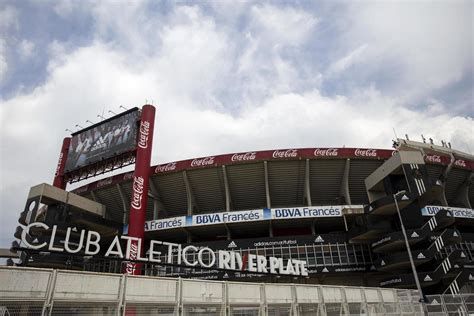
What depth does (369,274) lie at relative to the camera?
3697cm

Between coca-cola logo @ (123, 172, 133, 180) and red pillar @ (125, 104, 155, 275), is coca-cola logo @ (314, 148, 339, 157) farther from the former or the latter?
coca-cola logo @ (123, 172, 133, 180)

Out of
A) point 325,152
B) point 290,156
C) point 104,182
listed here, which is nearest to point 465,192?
point 325,152

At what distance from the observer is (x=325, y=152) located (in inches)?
1499

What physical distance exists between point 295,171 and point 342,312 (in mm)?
26876

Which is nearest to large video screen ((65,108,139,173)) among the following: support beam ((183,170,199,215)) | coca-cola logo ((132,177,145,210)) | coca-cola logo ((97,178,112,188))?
coca-cola logo ((97,178,112,188))

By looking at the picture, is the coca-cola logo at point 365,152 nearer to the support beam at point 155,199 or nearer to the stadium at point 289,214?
the stadium at point 289,214

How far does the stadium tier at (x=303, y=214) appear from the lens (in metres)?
31.7

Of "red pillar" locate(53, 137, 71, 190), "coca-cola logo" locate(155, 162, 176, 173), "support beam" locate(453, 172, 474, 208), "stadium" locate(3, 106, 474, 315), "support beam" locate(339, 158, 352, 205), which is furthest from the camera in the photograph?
"red pillar" locate(53, 137, 71, 190)

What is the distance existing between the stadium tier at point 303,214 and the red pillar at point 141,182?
4.12 feet

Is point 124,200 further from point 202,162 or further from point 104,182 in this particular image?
point 202,162

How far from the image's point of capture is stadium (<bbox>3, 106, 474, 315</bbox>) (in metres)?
31.7

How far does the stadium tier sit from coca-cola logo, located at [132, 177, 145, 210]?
0.59m

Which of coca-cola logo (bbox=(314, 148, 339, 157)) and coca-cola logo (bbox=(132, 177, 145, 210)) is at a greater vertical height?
coca-cola logo (bbox=(314, 148, 339, 157))

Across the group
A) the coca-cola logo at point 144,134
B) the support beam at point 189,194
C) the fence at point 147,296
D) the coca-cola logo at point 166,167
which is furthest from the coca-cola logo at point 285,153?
the fence at point 147,296
